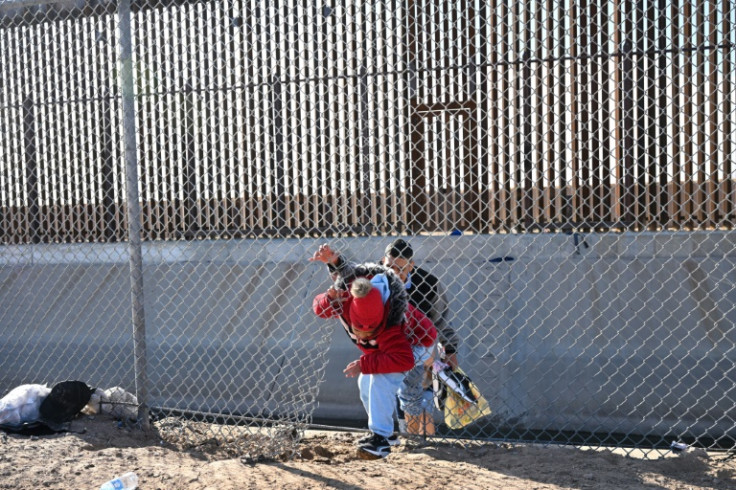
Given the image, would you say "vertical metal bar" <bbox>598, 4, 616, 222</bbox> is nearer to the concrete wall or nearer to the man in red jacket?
the concrete wall

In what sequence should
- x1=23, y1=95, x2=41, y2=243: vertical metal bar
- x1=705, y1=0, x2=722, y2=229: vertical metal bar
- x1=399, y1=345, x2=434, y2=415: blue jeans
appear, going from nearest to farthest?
x1=399, y1=345, x2=434, y2=415: blue jeans < x1=705, y1=0, x2=722, y2=229: vertical metal bar < x1=23, y1=95, x2=41, y2=243: vertical metal bar

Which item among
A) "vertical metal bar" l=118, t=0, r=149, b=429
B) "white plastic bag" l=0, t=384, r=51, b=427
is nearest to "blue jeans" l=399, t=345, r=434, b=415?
"vertical metal bar" l=118, t=0, r=149, b=429

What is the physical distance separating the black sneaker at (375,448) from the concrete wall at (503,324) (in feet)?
3.50

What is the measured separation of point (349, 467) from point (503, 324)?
2840 mm

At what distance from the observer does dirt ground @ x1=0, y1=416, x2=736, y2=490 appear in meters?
3.64

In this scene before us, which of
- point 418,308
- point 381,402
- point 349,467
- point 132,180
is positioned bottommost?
point 349,467

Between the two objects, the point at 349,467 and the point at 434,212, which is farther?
the point at 434,212

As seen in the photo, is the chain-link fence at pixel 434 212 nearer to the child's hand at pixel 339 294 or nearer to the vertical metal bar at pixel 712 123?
the vertical metal bar at pixel 712 123

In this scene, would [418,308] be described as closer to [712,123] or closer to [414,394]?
[414,394]

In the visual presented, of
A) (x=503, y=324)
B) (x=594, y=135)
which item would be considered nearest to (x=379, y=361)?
(x=503, y=324)

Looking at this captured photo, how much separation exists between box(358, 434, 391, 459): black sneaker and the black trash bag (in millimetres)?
1976

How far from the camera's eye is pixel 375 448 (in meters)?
4.03

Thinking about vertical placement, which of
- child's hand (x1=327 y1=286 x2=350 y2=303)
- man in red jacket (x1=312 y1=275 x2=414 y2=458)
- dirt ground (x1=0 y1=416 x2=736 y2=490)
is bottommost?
dirt ground (x1=0 y1=416 x2=736 y2=490)

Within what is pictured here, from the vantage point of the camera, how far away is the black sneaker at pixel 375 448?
13.2 ft
